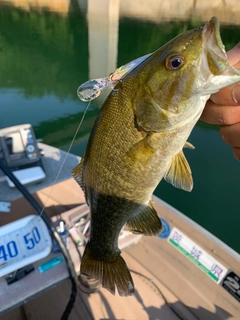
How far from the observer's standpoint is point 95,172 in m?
1.34

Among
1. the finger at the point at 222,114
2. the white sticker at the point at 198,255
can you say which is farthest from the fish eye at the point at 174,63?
the white sticker at the point at 198,255

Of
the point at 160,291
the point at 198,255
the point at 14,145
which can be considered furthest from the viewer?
the point at 14,145

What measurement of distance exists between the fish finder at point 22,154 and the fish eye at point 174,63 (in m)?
2.51

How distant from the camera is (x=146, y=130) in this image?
123 cm

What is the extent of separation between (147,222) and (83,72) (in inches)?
477

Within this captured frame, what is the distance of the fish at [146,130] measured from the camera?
108 cm

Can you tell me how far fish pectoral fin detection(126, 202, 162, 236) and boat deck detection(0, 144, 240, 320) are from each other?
128cm

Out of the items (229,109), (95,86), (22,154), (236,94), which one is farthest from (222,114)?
(22,154)

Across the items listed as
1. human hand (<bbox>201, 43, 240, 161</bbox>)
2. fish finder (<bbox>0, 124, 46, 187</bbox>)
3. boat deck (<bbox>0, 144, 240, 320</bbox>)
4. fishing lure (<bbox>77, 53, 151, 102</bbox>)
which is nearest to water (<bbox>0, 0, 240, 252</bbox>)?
boat deck (<bbox>0, 144, 240, 320</bbox>)

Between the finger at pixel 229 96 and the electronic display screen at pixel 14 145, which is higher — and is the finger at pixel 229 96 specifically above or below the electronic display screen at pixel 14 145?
above

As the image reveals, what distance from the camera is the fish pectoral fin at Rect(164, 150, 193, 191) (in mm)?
1369

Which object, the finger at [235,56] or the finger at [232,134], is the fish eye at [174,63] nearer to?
the finger at [235,56]

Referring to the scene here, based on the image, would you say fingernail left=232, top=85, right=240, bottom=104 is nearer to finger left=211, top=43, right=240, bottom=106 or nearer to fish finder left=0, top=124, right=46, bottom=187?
finger left=211, top=43, right=240, bottom=106

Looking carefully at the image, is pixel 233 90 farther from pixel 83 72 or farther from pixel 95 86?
pixel 83 72
